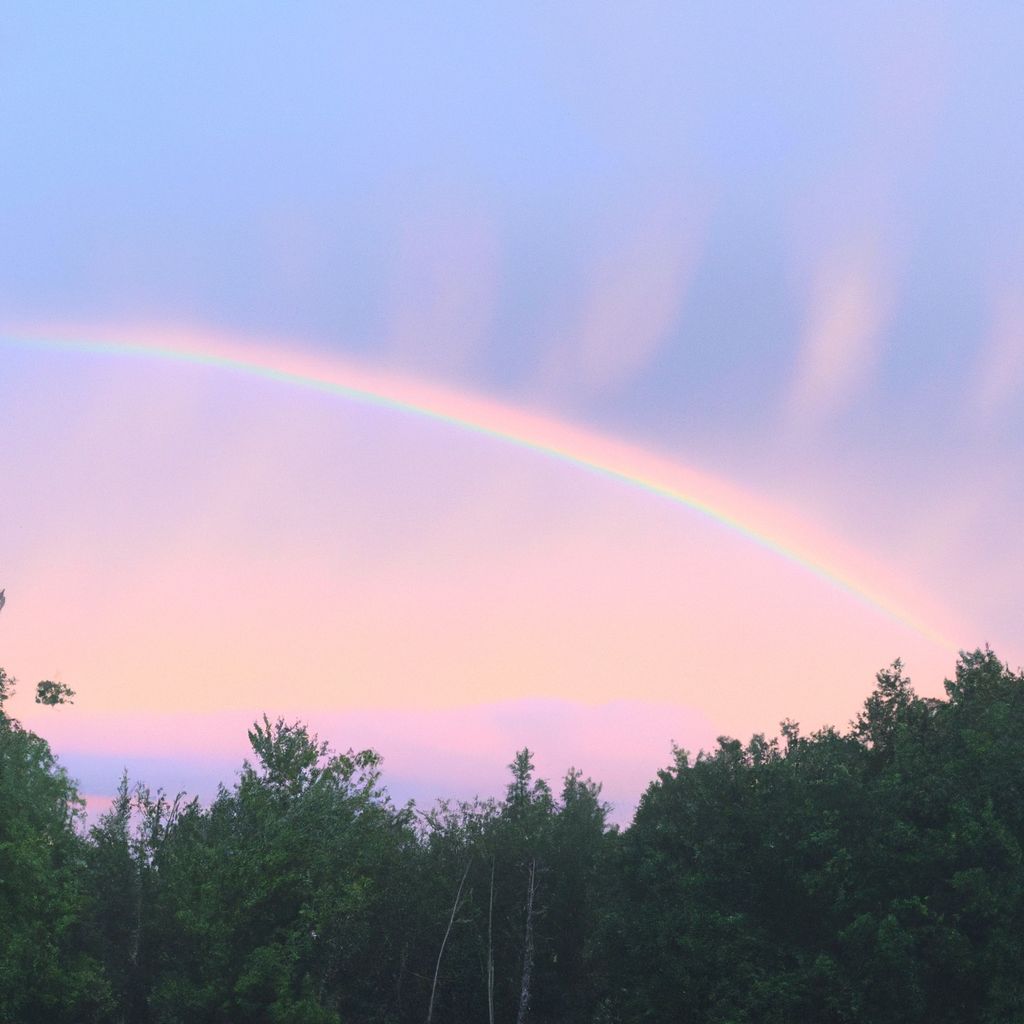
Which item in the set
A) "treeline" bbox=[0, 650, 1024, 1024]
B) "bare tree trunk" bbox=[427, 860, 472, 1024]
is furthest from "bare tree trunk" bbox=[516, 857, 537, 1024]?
"bare tree trunk" bbox=[427, 860, 472, 1024]

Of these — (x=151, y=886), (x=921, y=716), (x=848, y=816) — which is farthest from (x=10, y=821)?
(x=921, y=716)

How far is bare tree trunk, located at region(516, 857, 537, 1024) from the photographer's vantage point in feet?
199

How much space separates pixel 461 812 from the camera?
6825 cm

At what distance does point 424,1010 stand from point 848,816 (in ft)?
106

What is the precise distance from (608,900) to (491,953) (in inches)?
497

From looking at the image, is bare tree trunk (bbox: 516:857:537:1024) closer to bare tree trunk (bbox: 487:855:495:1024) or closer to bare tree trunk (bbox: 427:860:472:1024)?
bare tree trunk (bbox: 487:855:495:1024)

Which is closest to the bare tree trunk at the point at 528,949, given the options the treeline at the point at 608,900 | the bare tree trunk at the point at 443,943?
the treeline at the point at 608,900

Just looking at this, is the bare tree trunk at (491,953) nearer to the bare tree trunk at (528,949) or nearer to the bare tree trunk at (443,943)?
the bare tree trunk at (528,949)

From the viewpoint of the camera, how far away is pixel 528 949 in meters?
62.0

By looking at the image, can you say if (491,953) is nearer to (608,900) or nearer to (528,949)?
(528,949)

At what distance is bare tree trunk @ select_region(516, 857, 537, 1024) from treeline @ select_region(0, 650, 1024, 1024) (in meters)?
0.17

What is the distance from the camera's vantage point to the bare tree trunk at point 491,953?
6047 centimetres

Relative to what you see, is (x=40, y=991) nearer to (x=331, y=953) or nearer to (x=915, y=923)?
(x=331, y=953)

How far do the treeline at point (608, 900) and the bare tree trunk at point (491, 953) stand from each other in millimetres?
224
